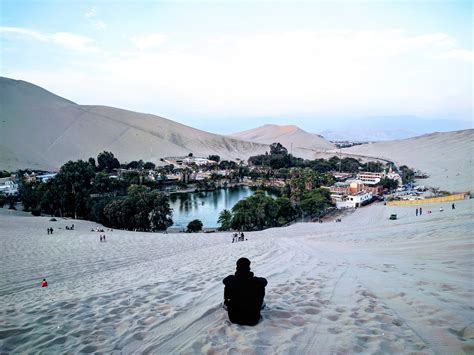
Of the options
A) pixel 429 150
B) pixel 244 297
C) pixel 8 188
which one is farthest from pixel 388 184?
pixel 429 150

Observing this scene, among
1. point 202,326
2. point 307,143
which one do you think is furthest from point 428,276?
point 307,143

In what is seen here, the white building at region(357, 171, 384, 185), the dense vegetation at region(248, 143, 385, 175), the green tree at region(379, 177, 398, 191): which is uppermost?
the dense vegetation at region(248, 143, 385, 175)

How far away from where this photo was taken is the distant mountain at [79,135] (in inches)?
3565

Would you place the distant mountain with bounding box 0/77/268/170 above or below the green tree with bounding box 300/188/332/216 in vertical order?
above

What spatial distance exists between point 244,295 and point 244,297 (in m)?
0.02

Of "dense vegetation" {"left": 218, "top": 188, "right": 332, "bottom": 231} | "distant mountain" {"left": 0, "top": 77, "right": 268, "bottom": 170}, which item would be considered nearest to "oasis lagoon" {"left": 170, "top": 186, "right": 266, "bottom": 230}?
"dense vegetation" {"left": 218, "top": 188, "right": 332, "bottom": 231}

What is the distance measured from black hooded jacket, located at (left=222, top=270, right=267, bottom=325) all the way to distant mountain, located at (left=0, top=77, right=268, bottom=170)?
78.5 meters

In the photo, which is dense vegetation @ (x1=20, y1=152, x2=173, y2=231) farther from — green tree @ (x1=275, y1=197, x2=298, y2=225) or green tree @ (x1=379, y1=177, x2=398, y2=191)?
green tree @ (x1=379, y1=177, x2=398, y2=191)

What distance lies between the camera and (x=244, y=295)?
363 centimetres

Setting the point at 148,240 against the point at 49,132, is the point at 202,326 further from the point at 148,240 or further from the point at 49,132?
the point at 49,132

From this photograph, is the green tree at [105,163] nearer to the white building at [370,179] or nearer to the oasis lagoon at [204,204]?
the oasis lagoon at [204,204]

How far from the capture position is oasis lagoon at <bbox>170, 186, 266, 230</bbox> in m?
35.2

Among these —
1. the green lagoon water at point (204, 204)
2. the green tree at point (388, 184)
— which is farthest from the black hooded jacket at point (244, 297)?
the green tree at point (388, 184)

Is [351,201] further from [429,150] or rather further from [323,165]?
[429,150]
